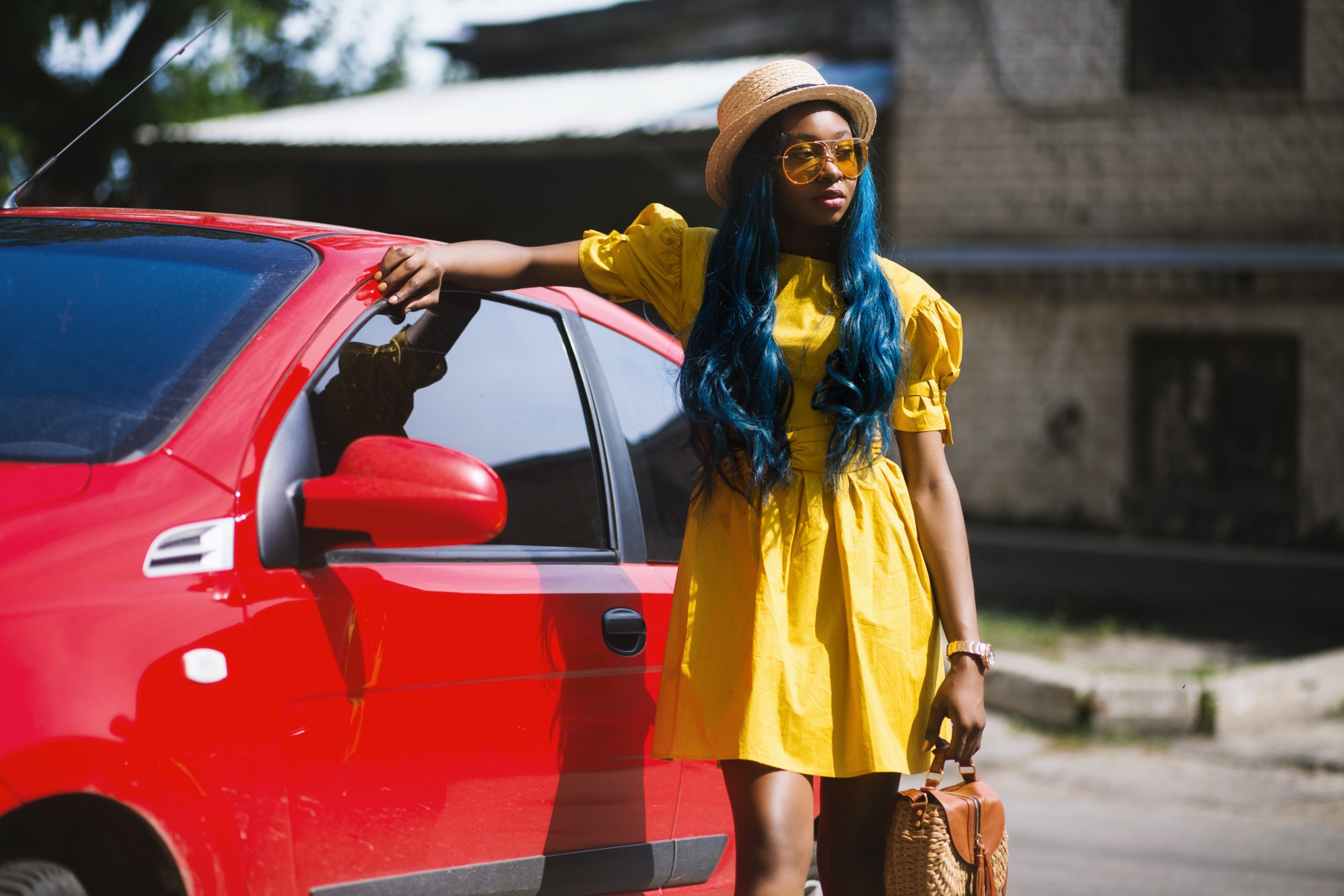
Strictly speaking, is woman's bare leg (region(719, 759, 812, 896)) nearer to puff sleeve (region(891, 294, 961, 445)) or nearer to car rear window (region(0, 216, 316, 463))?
puff sleeve (region(891, 294, 961, 445))

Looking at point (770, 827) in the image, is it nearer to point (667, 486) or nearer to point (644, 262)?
point (667, 486)

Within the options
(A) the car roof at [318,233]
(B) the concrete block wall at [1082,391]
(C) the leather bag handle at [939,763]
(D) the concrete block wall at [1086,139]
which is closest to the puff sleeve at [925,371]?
(C) the leather bag handle at [939,763]

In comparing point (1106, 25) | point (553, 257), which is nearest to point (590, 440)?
point (553, 257)

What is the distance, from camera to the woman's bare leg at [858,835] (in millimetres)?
2557

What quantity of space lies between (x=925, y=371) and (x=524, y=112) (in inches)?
473

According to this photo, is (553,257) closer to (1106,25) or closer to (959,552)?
(959,552)

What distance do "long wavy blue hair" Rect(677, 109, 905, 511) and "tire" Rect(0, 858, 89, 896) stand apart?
3.94 ft

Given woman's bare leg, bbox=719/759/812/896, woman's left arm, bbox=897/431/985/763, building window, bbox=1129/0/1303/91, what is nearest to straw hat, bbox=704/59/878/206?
woman's left arm, bbox=897/431/985/763

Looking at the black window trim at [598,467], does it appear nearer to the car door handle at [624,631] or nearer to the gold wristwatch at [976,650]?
the car door handle at [624,631]

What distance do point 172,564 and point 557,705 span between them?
0.79 metres

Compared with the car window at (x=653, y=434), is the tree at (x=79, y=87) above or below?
above

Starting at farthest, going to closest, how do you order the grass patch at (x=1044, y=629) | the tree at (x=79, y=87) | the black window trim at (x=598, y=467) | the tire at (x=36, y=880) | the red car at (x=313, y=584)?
the tree at (x=79, y=87) → the grass patch at (x=1044, y=629) → the black window trim at (x=598, y=467) → the red car at (x=313, y=584) → the tire at (x=36, y=880)

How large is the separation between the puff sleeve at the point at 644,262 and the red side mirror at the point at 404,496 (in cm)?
61

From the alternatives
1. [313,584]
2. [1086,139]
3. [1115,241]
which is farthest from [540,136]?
[313,584]
